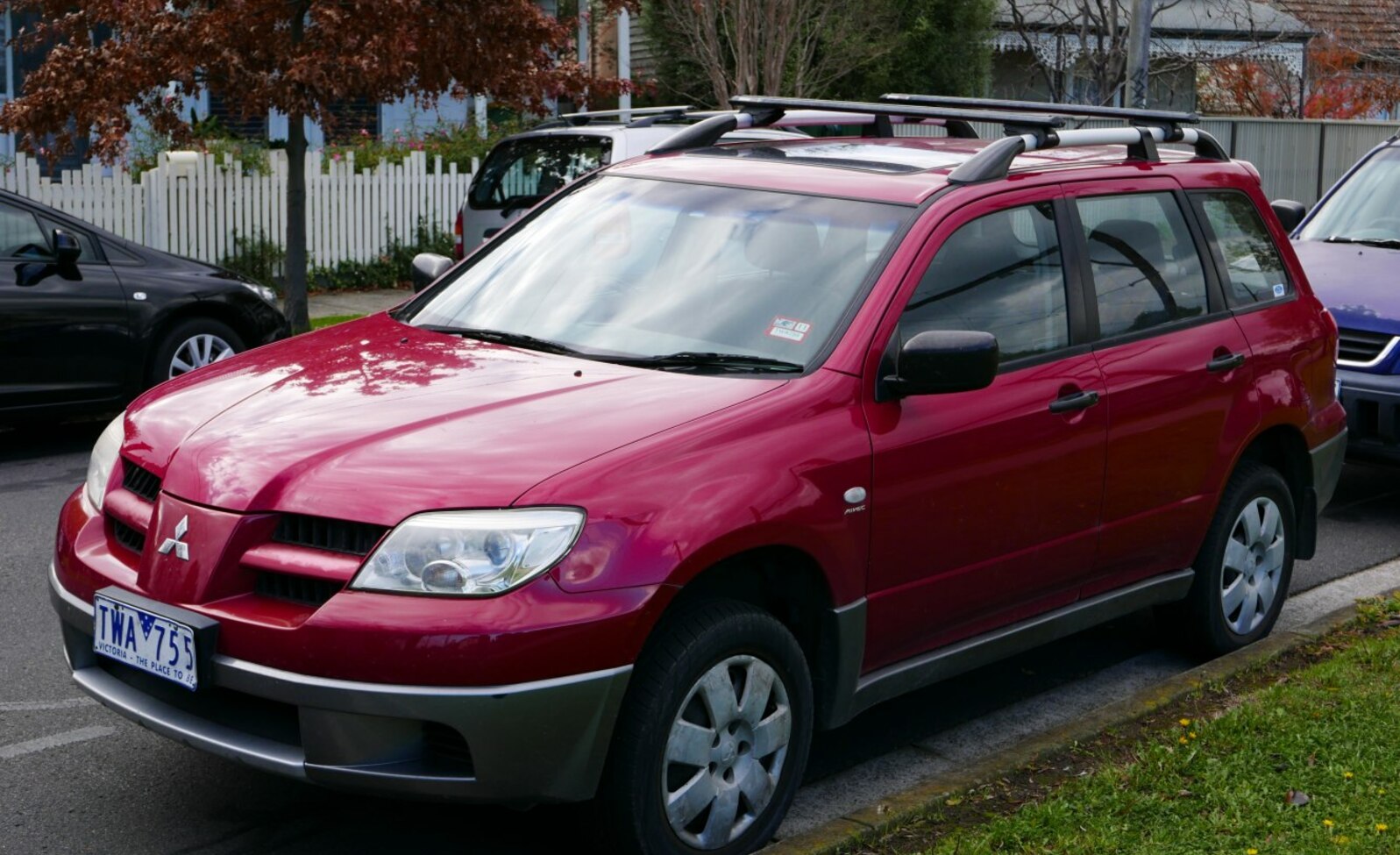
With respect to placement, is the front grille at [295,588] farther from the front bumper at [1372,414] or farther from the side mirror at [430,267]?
the front bumper at [1372,414]

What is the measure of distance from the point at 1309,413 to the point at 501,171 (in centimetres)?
884

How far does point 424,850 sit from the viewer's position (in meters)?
4.52

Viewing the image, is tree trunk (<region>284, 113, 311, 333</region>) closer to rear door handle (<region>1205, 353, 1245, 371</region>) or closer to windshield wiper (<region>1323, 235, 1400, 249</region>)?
windshield wiper (<region>1323, 235, 1400, 249</region>)

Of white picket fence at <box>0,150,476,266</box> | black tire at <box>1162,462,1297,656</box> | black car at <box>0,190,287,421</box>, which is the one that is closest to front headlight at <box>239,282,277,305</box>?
black car at <box>0,190,287,421</box>

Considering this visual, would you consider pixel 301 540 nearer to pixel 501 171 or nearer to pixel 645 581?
pixel 645 581

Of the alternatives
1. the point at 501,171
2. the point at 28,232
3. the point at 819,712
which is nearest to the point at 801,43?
the point at 501,171

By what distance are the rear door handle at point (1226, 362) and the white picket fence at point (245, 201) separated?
11.4 meters

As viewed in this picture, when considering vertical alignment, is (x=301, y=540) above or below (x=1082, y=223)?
below

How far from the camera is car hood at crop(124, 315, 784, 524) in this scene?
3.98 m

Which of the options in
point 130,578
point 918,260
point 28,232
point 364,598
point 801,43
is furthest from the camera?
point 801,43

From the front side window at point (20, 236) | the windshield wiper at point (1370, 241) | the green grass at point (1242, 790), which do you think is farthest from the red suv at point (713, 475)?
the front side window at point (20, 236)

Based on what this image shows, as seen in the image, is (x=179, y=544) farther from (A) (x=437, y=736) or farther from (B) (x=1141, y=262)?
(B) (x=1141, y=262)

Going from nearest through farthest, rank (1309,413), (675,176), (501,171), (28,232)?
(675,176)
(1309,413)
(28,232)
(501,171)

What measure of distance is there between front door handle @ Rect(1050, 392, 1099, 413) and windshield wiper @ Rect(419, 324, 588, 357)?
141 centimetres
